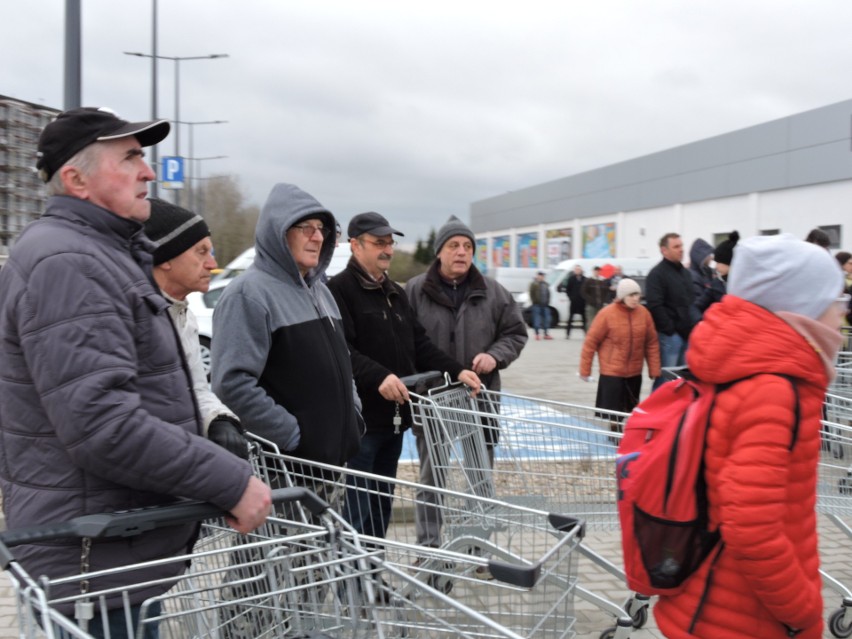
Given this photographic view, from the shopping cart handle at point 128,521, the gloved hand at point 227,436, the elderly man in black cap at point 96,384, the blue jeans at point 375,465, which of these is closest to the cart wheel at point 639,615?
the blue jeans at point 375,465

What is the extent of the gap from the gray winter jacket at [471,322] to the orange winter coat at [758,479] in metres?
2.82

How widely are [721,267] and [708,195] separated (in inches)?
1017

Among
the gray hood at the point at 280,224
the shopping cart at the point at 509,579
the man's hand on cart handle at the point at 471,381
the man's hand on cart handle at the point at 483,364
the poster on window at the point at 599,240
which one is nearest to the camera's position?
the shopping cart at the point at 509,579

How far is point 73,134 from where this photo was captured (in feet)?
6.72

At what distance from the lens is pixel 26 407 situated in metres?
1.97

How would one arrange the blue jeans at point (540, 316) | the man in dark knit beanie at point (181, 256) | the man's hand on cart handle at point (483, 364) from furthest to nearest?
the blue jeans at point (540, 316)
the man's hand on cart handle at point (483, 364)
the man in dark knit beanie at point (181, 256)

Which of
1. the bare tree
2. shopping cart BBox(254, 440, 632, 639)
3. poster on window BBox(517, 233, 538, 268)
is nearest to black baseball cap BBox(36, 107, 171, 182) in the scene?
shopping cart BBox(254, 440, 632, 639)

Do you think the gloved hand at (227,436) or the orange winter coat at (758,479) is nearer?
the orange winter coat at (758,479)

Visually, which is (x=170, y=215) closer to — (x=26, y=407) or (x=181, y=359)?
(x=181, y=359)

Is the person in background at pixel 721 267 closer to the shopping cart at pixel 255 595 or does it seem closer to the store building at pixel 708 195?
the shopping cart at pixel 255 595

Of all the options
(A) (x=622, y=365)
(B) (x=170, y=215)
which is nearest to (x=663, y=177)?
(A) (x=622, y=365)

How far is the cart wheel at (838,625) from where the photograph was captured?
164 inches

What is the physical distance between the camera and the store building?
2475 cm

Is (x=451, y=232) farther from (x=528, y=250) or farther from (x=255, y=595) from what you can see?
(x=528, y=250)
